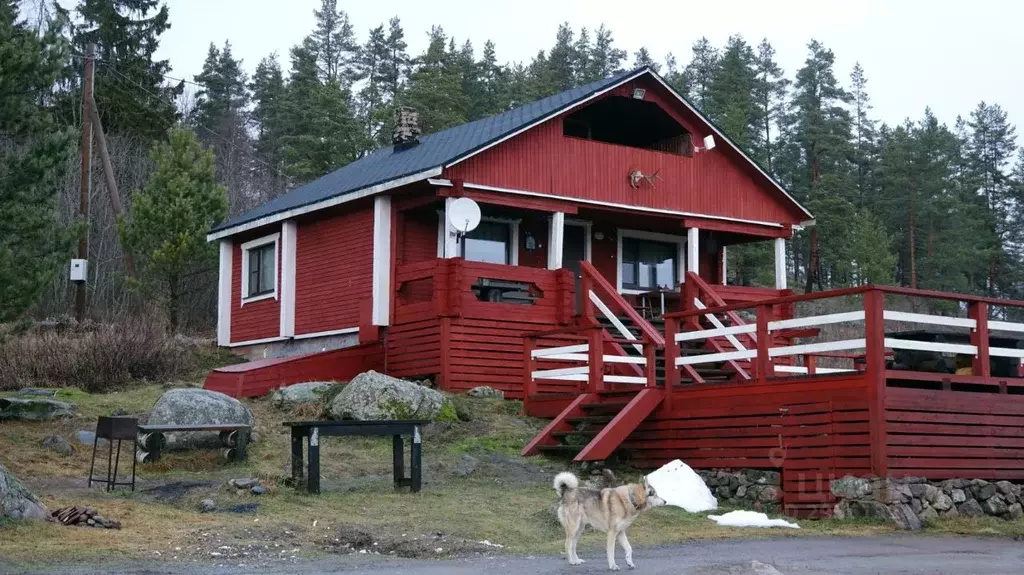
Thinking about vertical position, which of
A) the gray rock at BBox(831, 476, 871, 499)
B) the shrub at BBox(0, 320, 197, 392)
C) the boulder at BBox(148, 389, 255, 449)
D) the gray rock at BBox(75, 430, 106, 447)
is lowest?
the gray rock at BBox(831, 476, 871, 499)

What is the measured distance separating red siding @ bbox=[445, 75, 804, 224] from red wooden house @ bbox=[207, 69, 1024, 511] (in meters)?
0.04

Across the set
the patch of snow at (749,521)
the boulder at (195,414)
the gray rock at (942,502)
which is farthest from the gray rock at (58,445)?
the gray rock at (942,502)

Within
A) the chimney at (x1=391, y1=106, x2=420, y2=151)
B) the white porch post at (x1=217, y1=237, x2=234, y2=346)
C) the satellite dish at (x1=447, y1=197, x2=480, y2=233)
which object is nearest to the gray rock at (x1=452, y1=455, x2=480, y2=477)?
the satellite dish at (x1=447, y1=197, x2=480, y2=233)

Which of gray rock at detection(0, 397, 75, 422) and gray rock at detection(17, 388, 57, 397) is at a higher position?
gray rock at detection(17, 388, 57, 397)

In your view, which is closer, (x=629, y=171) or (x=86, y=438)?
(x=86, y=438)

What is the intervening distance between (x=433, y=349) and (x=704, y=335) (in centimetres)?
596

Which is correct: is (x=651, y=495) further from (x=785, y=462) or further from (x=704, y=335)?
(x=704, y=335)

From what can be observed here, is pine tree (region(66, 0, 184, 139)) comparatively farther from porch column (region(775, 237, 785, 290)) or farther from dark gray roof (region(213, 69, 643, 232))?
porch column (region(775, 237, 785, 290))

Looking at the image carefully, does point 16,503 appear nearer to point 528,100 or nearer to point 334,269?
point 334,269

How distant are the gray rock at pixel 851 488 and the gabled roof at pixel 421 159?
898 cm

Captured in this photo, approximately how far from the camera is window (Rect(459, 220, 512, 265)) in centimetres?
2252

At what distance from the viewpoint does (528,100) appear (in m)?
55.8

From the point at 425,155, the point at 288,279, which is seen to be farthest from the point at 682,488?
the point at 288,279

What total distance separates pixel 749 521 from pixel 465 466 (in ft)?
13.0
